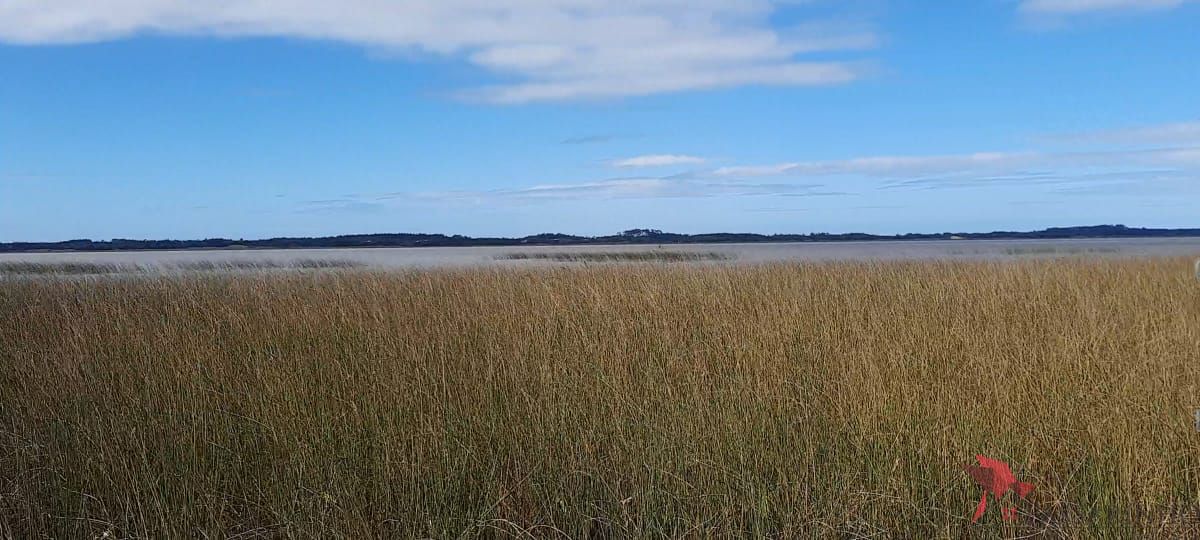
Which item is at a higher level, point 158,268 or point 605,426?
point 158,268

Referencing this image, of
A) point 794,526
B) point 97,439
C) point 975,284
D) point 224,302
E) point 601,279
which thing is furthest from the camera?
point 601,279

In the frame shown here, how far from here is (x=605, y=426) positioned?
3834 millimetres

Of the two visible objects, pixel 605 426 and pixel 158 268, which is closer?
pixel 605 426

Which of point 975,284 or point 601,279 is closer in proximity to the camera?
point 975,284

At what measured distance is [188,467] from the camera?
342 cm

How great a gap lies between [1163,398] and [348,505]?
3.84 metres

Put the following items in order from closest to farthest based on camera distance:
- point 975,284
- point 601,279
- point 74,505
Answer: point 74,505
point 975,284
point 601,279

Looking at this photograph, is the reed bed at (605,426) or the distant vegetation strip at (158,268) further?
the distant vegetation strip at (158,268)

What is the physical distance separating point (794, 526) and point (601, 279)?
7743mm

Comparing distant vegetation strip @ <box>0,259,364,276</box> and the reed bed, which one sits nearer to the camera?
the reed bed

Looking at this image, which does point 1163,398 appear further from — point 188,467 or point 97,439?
point 97,439

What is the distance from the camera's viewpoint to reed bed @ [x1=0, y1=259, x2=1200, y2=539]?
9.74 feet

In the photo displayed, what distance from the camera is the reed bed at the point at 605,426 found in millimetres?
2969

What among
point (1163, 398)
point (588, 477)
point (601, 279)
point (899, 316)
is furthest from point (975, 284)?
point (588, 477)
